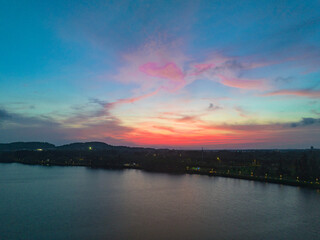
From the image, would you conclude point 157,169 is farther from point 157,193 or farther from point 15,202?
point 15,202

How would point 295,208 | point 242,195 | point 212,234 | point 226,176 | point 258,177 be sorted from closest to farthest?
point 212,234 < point 295,208 < point 242,195 < point 258,177 < point 226,176

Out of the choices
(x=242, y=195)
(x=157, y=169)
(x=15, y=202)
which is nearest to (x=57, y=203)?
(x=15, y=202)

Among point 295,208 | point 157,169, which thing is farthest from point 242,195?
point 157,169

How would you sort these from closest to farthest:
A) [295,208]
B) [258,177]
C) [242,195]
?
[295,208] < [242,195] < [258,177]

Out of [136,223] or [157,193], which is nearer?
[136,223]

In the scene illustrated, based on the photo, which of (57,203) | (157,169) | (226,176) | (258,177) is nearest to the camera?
(57,203)

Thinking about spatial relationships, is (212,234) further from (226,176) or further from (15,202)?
(226,176)
